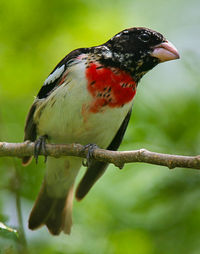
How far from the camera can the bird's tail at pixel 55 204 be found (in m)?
4.84

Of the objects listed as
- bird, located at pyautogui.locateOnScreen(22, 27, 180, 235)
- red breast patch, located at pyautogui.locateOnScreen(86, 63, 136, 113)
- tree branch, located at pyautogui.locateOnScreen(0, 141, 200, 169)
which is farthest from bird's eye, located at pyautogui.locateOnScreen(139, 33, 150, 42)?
tree branch, located at pyautogui.locateOnScreen(0, 141, 200, 169)

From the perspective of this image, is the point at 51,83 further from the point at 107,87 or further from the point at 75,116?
the point at 107,87

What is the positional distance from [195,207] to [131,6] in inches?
120

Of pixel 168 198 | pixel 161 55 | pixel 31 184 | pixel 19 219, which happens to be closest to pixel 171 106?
pixel 161 55

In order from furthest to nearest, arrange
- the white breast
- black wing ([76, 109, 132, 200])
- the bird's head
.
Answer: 1. black wing ([76, 109, 132, 200])
2. the bird's head
3. the white breast

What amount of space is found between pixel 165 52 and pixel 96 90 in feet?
2.36

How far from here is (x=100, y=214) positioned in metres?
4.75

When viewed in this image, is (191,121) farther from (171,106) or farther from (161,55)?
(161,55)

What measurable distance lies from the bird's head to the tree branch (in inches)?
37.8

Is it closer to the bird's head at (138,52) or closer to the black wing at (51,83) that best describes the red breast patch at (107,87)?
the bird's head at (138,52)

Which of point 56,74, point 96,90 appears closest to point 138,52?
point 96,90

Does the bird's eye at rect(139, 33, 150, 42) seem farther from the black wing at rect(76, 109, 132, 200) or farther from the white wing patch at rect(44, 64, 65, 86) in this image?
the black wing at rect(76, 109, 132, 200)

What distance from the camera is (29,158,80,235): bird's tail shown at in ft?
15.9

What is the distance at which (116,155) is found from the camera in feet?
10.1
